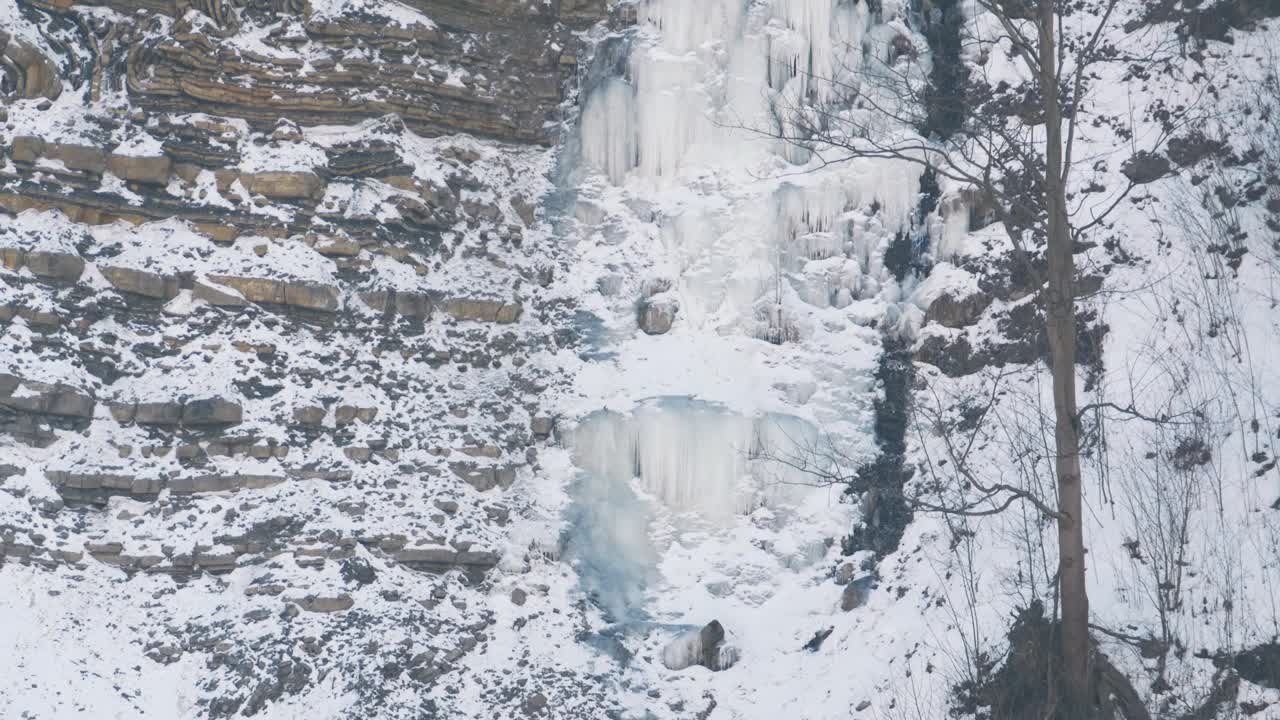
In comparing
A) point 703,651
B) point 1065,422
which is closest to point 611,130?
point 703,651

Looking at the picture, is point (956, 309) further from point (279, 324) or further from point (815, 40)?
point (279, 324)

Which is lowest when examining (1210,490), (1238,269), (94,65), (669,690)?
(669,690)

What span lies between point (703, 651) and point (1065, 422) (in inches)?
Result: 239

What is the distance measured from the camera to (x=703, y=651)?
13.3 m

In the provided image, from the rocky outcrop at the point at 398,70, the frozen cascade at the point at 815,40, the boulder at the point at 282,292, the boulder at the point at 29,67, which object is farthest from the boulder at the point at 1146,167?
the boulder at the point at 29,67

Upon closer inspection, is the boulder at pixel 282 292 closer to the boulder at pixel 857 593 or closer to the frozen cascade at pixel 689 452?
the frozen cascade at pixel 689 452

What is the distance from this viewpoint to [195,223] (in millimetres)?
14836

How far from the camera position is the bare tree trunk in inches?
330

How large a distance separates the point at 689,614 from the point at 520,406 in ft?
11.2

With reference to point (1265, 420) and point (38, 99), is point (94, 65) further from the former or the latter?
point (1265, 420)

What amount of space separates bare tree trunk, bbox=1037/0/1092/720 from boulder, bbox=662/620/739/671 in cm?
503

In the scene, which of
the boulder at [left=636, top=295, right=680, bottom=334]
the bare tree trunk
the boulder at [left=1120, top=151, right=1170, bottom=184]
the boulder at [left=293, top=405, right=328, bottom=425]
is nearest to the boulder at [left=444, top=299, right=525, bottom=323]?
the boulder at [left=636, top=295, right=680, bottom=334]

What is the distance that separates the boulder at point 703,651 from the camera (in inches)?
521

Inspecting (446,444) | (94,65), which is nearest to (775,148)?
(446,444)
